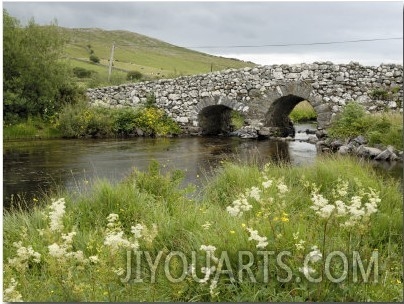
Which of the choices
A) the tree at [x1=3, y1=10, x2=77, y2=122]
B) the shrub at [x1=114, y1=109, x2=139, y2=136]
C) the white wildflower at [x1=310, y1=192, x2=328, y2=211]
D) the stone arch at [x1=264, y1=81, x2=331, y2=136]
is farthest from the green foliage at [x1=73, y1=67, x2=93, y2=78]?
the white wildflower at [x1=310, y1=192, x2=328, y2=211]

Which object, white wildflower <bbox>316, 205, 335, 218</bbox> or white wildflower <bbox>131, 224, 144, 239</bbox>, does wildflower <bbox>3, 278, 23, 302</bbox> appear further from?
white wildflower <bbox>316, 205, 335, 218</bbox>

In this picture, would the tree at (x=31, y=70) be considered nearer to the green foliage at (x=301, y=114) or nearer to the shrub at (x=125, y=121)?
the shrub at (x=125, y=121)

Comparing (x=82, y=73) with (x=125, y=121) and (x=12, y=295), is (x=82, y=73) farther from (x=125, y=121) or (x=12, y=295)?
(x=12, y=295)

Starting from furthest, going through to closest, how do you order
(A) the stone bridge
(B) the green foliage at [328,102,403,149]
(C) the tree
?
(C) the tree
(A) the stone bridge
(B) the green foliage at [328,102,403,149]

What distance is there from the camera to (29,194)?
37.4 feet

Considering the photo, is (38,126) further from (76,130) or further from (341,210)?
(341,210)

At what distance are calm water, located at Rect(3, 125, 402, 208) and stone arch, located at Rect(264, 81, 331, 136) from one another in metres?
1.66

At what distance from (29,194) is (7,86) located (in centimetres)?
1453

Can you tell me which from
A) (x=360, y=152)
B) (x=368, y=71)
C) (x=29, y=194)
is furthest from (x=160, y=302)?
(x=368, y=71)

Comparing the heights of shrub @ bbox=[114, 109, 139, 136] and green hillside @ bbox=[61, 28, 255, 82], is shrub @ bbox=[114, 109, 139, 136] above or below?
below

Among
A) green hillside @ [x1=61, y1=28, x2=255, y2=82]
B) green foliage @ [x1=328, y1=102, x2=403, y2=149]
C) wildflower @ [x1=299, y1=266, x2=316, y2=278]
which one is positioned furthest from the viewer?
green hillside @ [x1=61, y1=28, x2=255, y2=82]

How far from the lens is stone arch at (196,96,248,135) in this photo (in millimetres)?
25172

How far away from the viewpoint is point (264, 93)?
2438 cm

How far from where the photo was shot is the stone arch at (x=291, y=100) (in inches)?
913
